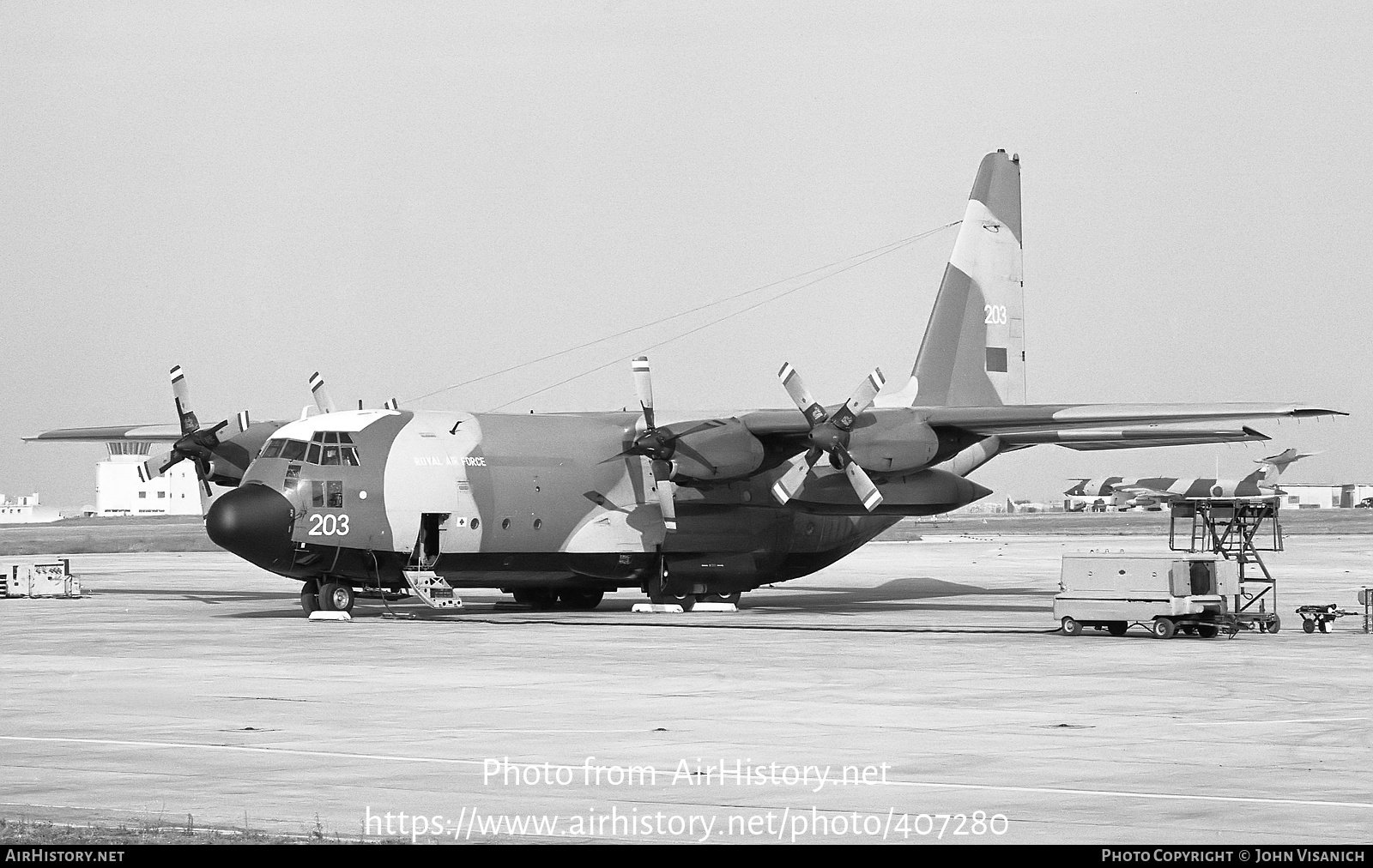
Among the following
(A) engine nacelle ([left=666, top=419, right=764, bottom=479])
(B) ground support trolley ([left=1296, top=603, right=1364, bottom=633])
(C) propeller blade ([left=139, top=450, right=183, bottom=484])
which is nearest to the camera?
(B) ground support trolley ([left=1296, top=603, right=1364, bottom=633])

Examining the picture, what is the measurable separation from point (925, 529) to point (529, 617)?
88.4 metres

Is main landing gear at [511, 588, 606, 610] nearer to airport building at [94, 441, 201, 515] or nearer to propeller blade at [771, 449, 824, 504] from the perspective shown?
propeller blade at [771, 449, 824, 504]

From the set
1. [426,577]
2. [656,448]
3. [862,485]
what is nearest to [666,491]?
[656,448]

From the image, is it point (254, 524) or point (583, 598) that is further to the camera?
point (583, 598)

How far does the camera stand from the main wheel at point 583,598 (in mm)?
34406

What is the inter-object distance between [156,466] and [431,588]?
9.95m

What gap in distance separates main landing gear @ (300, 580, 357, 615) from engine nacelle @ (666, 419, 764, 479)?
263 inches

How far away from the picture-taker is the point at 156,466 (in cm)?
3725

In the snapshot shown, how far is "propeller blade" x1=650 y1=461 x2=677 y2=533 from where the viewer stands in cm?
3216

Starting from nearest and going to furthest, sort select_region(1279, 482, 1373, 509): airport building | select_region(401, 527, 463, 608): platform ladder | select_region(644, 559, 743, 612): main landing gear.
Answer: select_region(401, 527, 463, 608): platform ladder
select_region(644, 559, 743, 612): main landing gear
select_region(1279, 482, 1373, 509): airport building

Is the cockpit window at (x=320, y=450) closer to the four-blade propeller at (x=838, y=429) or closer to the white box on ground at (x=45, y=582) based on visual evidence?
the four-blade propeller at (x=838, y=429)

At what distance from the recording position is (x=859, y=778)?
39.0 ft

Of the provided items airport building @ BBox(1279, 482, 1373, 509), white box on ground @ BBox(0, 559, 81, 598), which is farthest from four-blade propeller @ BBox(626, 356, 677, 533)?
airport building @ BBox(1279, 482, 1373, 509)

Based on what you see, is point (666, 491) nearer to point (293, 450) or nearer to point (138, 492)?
point (293, 450)
